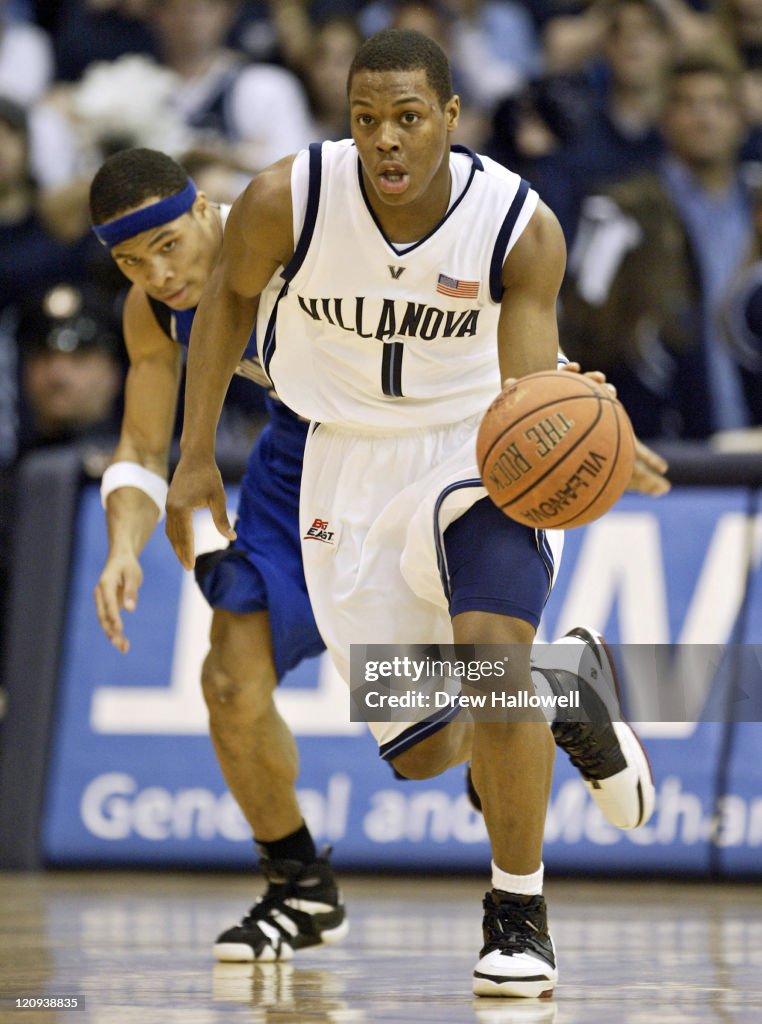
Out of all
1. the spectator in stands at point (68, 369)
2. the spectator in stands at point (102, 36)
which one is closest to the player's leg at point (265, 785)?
the spectator in stands at point (68, 369)

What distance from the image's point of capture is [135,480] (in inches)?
207

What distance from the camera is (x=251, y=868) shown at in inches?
283

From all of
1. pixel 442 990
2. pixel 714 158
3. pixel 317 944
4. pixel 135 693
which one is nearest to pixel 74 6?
pixel 714 158

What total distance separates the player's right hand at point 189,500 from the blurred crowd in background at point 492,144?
11.9 ft

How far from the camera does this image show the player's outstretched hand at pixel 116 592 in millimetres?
4820

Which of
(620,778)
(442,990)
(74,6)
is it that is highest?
(74,6)

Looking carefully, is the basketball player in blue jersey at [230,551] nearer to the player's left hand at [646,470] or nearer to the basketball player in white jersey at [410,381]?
the basketball player in white jersey at [410,381]

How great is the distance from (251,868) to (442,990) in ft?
10.2

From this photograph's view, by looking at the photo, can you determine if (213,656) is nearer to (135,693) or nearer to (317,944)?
(317,944)

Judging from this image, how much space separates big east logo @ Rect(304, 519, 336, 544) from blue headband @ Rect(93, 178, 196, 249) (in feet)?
3.29

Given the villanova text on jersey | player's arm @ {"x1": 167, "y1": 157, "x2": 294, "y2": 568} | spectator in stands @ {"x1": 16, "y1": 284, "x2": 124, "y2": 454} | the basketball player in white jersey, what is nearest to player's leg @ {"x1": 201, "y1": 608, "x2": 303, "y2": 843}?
the basketball player in white jersey

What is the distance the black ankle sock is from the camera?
17.3 feet

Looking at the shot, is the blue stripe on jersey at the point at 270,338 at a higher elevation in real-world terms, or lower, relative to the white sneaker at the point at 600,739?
higher

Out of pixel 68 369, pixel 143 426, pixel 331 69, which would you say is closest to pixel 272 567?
pixel 143 426
